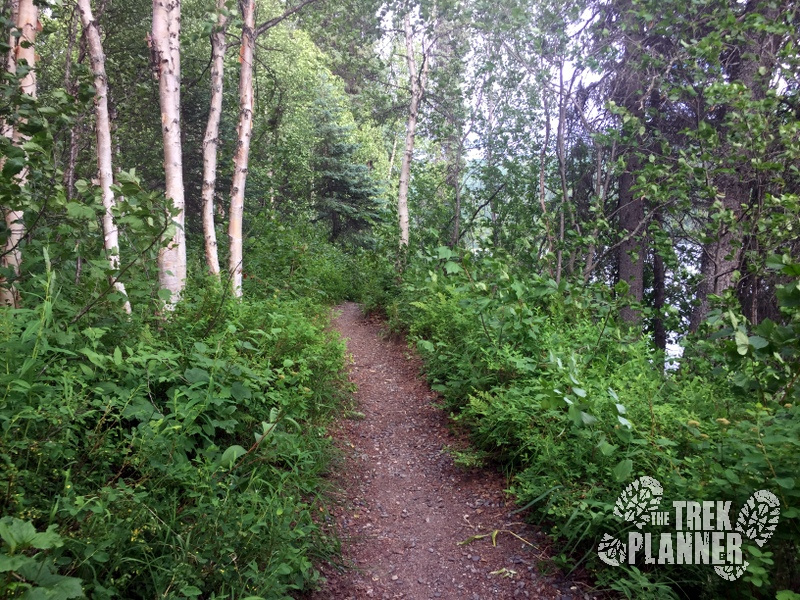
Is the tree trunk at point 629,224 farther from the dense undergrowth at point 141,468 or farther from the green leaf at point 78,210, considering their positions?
the green leaf at point 78,210

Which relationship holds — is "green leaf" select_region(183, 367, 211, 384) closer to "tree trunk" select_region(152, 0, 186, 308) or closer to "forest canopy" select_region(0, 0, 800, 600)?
"forest canopy" select_region(0, 0, 800, 600)

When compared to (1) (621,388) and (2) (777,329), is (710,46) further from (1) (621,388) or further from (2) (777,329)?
(2) (777,329)

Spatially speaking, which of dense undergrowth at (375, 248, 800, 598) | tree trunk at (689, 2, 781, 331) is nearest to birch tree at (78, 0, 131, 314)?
dense undergrowth at (375, 248, 800, 598)

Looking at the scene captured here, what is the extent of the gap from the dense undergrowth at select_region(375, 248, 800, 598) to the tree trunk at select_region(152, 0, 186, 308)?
3075mm

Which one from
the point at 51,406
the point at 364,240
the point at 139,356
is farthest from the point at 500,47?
the point at 51,406

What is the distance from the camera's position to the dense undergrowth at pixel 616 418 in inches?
93.6

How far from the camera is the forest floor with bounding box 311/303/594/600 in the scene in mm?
2990

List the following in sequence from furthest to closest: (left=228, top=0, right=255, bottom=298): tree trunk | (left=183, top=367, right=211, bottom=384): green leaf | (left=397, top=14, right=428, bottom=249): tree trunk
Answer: (left=397, top=14, right=428, bottom=249): tree trunk < (left=228, top=0, right=255, bottom=298): tree trunk < (left=183, top=367, right=211, bottom=384): green leaf

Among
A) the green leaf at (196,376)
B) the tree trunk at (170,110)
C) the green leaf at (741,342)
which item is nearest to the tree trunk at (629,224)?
the green leaf at (741,342)

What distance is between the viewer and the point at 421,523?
3.64 meters

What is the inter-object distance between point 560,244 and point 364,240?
1181 cm

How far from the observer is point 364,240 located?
62.3ft

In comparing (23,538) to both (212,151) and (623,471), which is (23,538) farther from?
(212,151)

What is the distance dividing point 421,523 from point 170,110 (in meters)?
5.17
